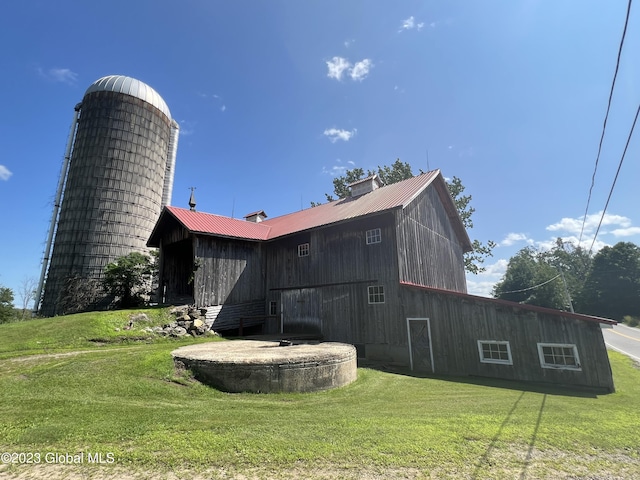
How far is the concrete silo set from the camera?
24.0 meters

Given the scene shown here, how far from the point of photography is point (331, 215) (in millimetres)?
18703

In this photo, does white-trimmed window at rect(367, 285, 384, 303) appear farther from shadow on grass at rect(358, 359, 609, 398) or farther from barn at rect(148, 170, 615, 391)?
shadow on grass at rect(358, 359, 609, 398)

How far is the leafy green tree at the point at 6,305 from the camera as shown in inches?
951

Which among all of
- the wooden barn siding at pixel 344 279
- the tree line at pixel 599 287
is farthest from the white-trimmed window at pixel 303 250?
the tree line at pixel 599 287

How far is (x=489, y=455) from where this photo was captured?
500cm

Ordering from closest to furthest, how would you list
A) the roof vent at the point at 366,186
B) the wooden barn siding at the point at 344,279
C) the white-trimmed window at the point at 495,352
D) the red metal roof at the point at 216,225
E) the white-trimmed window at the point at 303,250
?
1. the white-trimmed window at the point at 495,352
2. the wooden barn siding at the point at 344,279
3. the red metal roof at the point at 216,225
4. the white-trimmed window at the point at 303,250
5. the roof vent at the point at 366,186

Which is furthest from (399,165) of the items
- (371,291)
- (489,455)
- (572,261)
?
(572,261)

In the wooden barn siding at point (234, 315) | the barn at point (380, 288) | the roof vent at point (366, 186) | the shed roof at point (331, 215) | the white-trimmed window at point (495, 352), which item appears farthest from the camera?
the roof vent at point (366, 186)

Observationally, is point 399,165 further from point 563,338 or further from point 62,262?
point 62,262

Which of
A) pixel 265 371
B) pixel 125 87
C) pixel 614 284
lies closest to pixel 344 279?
pixel 265 371

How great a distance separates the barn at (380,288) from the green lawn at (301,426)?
181 cm

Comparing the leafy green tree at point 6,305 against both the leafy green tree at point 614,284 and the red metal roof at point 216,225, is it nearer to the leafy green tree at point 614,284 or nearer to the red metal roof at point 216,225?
the red metal roof at point 216,225

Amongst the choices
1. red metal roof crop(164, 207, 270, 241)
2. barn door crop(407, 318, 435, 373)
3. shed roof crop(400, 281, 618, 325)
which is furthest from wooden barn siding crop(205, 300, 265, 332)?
shed roof crop(400, 281, 618, 325)

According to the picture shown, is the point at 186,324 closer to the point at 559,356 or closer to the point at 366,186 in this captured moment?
the point at 366,186
